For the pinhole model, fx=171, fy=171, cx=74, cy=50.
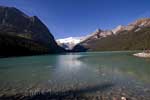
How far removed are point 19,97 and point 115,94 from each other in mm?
8877

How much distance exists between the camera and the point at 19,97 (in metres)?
15.8

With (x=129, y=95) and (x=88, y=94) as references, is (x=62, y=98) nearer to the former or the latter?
(x=88, y=94)

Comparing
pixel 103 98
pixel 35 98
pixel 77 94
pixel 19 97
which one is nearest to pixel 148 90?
pixel 103 98

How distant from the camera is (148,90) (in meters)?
17.1

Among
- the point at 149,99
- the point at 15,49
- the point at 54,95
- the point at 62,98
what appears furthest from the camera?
the point at 15,49

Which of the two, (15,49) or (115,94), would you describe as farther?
(15,49)

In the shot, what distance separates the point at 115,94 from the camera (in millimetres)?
15891

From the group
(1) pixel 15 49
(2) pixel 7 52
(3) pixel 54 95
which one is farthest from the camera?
(1) pixel 15 49

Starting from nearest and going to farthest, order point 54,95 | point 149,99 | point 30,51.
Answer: point 149,99 < point 54,95 < point 30,51

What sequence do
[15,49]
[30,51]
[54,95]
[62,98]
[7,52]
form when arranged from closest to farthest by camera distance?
[62,98], [54,95], [7,52], [15,49], [30,51]

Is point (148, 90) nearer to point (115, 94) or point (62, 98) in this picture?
point (115, 94)

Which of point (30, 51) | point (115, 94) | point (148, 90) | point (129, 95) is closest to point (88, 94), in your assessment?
point (115, 94)

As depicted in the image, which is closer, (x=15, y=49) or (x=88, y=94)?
(x=88, y=94)

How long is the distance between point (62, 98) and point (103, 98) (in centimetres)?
358
